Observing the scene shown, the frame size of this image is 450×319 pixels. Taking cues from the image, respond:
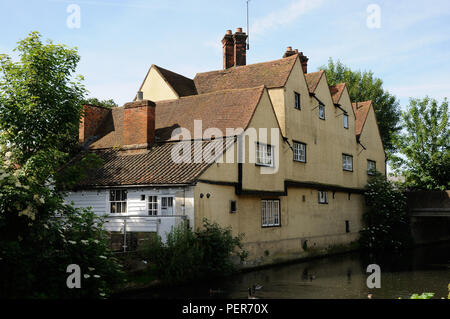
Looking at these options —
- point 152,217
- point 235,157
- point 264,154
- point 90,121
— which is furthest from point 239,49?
point 152,217

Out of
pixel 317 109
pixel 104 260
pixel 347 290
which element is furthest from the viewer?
pixel 317 109

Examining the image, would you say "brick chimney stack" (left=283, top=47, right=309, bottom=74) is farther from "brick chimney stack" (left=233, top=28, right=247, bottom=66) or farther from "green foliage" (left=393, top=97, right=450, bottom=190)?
"green foliage" (left=393, top=97, right=450, bottom=190)

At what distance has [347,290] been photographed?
1619cm

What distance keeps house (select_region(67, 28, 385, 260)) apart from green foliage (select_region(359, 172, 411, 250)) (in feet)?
4.45

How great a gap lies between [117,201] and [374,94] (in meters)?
36.2

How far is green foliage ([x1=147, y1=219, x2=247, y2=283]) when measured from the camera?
1608 cm

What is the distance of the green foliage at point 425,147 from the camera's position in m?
38.3

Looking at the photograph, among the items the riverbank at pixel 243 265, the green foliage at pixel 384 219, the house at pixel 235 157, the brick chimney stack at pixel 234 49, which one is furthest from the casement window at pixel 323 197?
the brick chimney stack at pixel 234 49

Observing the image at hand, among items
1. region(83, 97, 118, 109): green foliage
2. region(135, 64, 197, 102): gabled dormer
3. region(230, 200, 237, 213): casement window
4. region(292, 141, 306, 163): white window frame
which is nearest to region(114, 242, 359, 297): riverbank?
region(230, 200, 237, 213): casement window

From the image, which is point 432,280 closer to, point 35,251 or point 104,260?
point 104,260

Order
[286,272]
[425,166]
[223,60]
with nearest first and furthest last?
[286,272], [223,60], [425,166]

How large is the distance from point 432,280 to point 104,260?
1353 cm

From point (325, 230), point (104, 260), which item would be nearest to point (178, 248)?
point (104, 260)

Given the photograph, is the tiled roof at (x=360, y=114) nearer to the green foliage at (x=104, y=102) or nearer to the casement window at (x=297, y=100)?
the casement window at (x=297, y=100)
